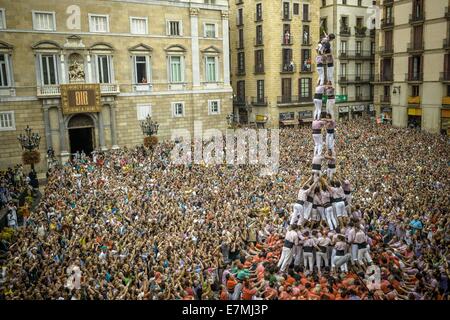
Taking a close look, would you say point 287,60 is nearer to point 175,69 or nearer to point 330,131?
point 175,69

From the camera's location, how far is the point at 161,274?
1216 centimetres

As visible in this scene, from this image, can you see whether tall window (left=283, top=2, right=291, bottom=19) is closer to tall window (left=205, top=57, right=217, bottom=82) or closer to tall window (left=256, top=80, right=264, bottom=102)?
tall window (left=256, top=80, right=264, bottom=102)

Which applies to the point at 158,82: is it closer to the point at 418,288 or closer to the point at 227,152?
the point at 227,152

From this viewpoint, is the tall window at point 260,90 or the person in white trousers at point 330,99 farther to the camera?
the tall window at point 260,90

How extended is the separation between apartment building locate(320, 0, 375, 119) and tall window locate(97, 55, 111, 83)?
27464mm

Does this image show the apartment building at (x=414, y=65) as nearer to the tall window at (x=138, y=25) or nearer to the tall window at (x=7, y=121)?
the tall window at (x=138, y=25)

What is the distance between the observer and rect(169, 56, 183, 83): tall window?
115ft

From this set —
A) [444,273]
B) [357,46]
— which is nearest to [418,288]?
[444,273]

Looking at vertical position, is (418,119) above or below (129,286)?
above

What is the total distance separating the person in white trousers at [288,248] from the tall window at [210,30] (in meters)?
27.1

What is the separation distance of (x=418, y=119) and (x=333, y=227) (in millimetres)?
32153

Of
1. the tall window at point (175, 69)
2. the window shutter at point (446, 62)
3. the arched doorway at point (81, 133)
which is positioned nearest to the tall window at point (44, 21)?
the arched doorway at point (81, 133)

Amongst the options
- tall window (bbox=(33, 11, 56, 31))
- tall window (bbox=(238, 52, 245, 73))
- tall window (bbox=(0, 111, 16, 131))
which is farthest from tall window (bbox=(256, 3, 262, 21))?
tall window (bbox=(0, 111, 16, 131))

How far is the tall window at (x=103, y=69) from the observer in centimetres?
3158
